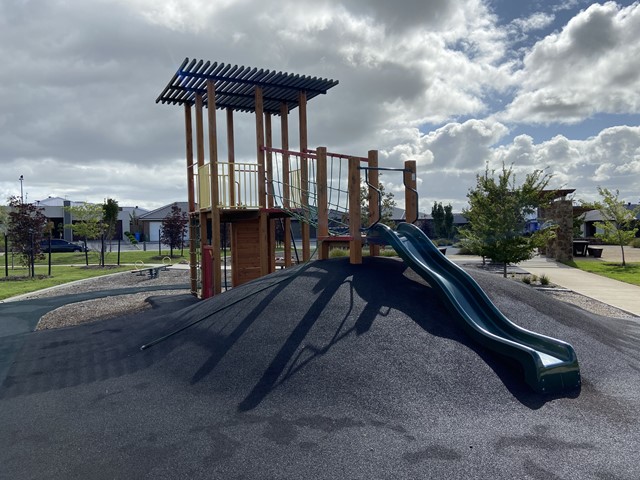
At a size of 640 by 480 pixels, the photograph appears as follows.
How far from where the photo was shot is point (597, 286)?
15391 millimetres

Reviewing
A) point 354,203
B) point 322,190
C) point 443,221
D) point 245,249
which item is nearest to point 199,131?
point 245,249

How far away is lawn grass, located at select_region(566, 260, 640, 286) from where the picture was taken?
56.9ft

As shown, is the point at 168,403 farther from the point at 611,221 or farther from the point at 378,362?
the point at 611,221

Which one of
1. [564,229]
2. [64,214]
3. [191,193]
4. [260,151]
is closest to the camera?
[260,151]

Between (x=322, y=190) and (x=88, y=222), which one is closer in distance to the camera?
(x=322, y=190)

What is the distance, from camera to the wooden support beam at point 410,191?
345 inches

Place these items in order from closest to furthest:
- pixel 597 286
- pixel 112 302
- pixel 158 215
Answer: pixel 112 302
pixel 597 286
pixel 158 215

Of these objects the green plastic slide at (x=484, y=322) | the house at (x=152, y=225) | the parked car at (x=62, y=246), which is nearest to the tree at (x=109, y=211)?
the parked car at (x=62, y=246)

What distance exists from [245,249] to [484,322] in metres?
7.51

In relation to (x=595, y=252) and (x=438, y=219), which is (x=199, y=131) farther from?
(x=438, y=219)

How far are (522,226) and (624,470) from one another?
13.1 metres

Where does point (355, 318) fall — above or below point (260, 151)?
below

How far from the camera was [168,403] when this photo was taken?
5.14 metres

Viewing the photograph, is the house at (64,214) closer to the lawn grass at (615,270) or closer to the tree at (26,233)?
the tree at (26,233)
